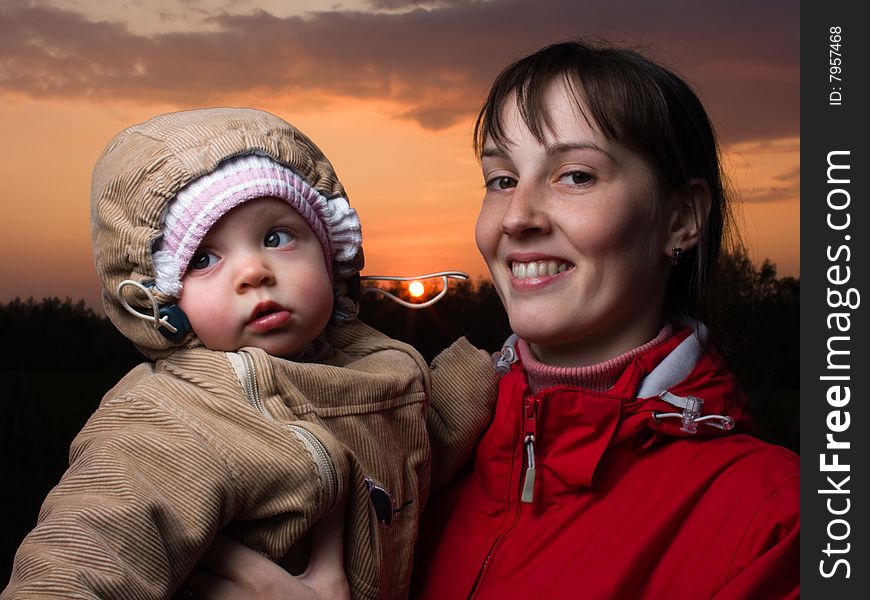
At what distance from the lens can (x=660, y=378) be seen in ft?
6.63

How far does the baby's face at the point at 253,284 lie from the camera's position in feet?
6.07

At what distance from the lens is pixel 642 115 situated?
2070 millimetres

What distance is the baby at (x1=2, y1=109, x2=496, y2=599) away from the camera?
1.61m

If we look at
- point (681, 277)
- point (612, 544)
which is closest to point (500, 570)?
point (612, 544)

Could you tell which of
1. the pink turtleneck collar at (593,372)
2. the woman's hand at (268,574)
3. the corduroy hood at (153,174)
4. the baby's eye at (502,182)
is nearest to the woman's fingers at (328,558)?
the woman's hand at (268,574)

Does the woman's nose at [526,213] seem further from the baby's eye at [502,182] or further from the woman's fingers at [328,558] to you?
the woman's fingers at [328,558]

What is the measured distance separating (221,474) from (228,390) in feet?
0.56

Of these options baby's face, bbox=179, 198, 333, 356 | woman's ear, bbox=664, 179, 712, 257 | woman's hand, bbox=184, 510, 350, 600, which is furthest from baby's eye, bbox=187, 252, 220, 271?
woman's ear, bbox=664, 179, 712, 257

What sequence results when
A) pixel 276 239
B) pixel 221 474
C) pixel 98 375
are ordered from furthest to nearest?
pixel 98 375, pixel 276 239, pixel 221 474

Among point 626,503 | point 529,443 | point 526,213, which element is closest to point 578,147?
point 526,213

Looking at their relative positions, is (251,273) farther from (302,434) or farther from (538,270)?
(538,270)

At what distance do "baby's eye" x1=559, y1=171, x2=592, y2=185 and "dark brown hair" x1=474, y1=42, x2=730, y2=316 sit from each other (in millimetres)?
87

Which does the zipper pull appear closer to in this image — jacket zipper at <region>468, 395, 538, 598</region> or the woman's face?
jacket zipper at <region>468, 395, 538, 598</region>

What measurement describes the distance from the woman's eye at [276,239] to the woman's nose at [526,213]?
46cm
